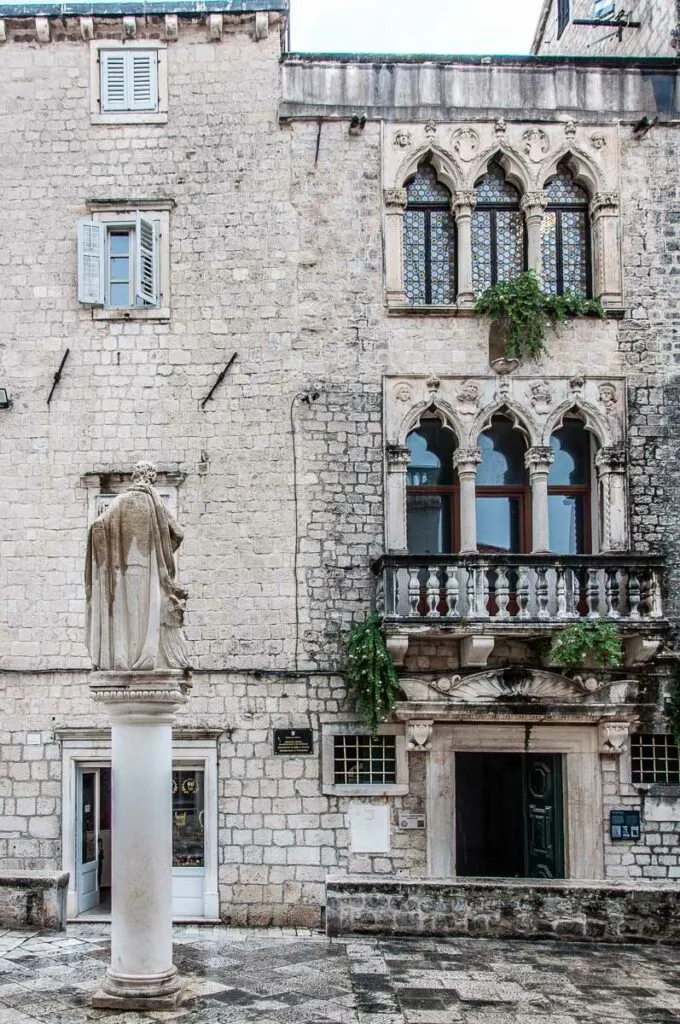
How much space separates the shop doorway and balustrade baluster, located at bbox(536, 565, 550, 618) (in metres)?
2.18

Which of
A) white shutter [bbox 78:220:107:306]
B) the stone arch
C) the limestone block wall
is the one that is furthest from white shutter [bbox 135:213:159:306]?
the limestone block wall

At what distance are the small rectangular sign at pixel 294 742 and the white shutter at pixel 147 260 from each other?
20.5 ft

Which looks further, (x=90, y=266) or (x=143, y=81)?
(x=143, y=81)

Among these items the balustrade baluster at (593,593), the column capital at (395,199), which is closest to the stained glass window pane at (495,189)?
the column capital at (395,199)

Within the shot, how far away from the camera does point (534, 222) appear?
15672mm

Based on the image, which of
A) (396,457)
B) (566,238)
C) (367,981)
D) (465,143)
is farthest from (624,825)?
(465,143)

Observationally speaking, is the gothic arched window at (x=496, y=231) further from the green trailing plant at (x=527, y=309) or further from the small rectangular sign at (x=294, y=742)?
the small rectangular sign at (x=294, y=742)

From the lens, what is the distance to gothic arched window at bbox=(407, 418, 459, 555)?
1562cm

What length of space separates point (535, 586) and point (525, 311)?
3775 mm

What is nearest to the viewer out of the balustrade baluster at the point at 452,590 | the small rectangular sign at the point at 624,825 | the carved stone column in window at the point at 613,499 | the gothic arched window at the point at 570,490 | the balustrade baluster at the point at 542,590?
the balustrade baluster at the point at 452,590

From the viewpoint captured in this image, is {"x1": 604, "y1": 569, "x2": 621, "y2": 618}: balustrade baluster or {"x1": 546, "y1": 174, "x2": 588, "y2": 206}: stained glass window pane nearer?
{"x1": 604, "y1": 569, "x2": 621, "y2": 618}: balustrade baluster

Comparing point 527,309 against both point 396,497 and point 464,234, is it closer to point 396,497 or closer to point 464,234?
point 464,234

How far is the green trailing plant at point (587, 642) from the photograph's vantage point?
555 inches

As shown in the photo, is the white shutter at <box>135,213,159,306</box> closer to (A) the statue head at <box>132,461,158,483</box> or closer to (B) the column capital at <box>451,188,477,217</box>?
(B) the column capital at <box>451,188,477,217</box>
